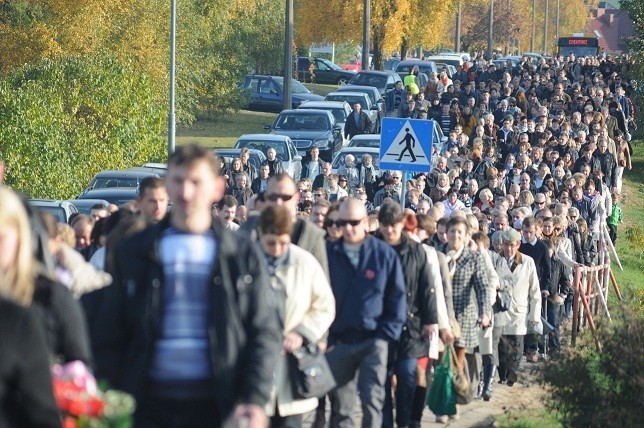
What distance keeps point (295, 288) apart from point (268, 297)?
227cm

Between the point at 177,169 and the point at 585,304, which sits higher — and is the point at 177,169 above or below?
above

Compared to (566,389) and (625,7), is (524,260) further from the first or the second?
(625,7)

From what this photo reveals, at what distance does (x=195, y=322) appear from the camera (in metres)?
5.68

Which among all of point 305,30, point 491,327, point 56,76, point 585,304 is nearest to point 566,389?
point 491,327

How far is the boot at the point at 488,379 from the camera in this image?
13.6 metres

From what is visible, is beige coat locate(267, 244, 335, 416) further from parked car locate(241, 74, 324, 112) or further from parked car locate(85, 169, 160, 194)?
parked car locate(241, 74, 324, 112)

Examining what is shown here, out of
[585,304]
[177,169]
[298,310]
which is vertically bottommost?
[585,304]

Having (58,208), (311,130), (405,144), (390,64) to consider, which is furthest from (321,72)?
(405,144)

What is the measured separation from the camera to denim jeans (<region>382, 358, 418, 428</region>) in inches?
423

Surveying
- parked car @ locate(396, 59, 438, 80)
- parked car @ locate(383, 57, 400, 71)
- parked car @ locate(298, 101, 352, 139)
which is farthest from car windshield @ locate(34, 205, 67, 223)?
parked car @ locate(383, 57, 400, 71)

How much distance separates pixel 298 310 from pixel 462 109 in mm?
27713

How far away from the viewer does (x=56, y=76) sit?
31.0 m

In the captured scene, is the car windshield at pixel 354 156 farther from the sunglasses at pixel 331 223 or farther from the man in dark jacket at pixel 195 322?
the man in dark jacket at pixel 195 322

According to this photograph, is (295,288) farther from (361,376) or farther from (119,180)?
(119,180)
